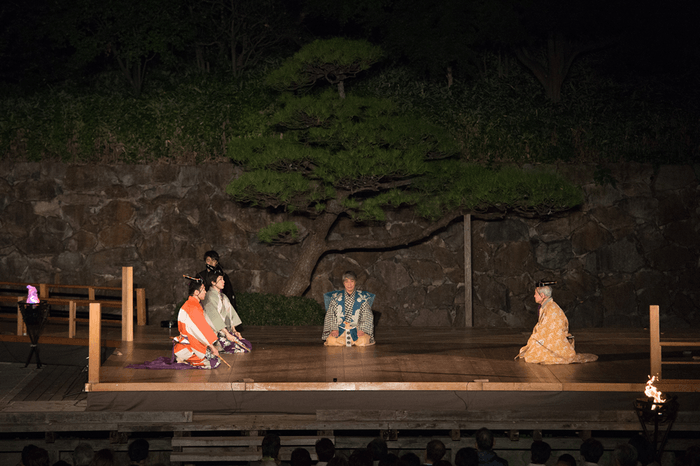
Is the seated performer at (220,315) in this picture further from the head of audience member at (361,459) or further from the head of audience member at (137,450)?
the head of audience member at (361,459)

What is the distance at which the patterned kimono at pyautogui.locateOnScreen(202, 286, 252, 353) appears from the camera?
916 centimetres

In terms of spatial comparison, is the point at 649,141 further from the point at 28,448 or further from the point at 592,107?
the point at 28,448

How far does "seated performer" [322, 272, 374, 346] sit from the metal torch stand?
3.73 m

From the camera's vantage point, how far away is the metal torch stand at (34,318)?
392 inches

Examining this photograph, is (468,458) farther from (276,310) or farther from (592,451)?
(276,310)

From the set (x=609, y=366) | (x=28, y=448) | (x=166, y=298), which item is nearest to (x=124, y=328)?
(x=166, y=298)

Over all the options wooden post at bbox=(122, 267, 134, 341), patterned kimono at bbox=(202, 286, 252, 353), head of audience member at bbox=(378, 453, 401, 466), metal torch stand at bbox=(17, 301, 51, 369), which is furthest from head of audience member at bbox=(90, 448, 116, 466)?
metal torch stand at bbox=(17, 301, 51, 369)

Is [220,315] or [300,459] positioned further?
[220,315]

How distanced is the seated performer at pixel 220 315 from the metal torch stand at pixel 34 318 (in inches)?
94.3

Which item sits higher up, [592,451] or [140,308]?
[140,308]

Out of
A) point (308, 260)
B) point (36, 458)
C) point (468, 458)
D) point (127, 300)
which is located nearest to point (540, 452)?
point (468, 458)

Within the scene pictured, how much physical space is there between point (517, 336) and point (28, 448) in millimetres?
6805

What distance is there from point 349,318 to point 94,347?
10.6 ft

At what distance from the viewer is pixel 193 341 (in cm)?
842
